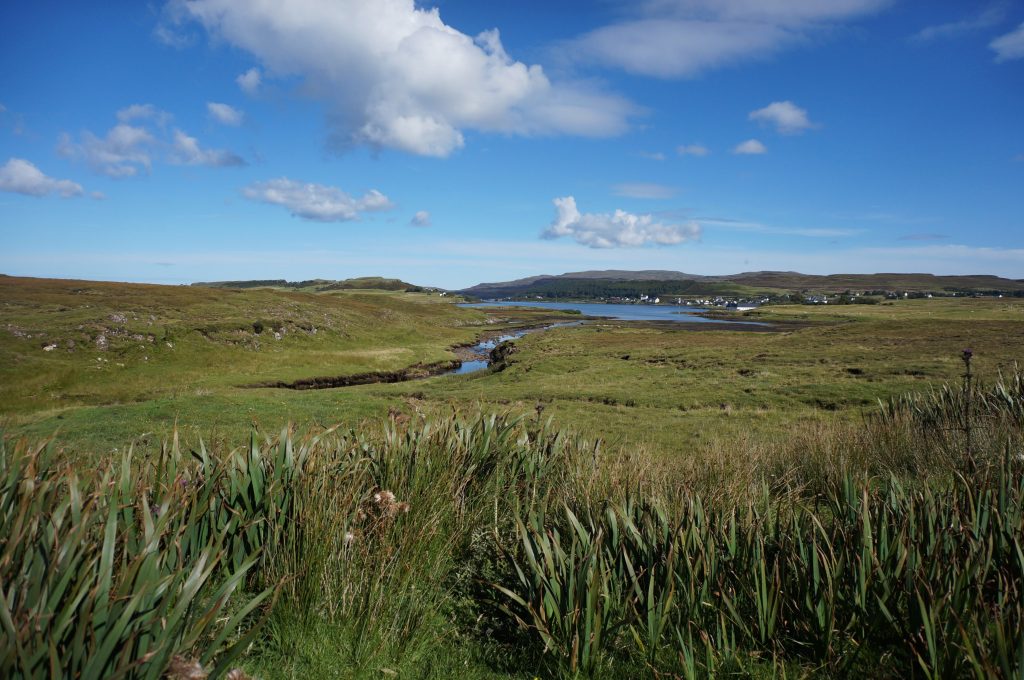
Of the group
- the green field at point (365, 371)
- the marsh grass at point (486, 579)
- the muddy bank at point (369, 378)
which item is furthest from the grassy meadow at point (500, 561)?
the muddy bank at point (369, 378)

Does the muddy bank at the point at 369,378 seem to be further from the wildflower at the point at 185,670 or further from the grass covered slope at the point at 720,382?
the wildflower at the point at 185,670

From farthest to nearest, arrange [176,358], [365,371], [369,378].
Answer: [365,371]
[369,378]
[176,358]

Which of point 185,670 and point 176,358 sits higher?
point 185,670

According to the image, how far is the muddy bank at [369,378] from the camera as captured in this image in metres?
33.2

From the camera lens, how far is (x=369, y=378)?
37.9 m

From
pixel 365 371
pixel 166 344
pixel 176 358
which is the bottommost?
pixel 365 371

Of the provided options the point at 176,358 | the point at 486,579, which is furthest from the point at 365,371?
the point at 486,579

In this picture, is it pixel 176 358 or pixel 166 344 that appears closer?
pixel 176 358

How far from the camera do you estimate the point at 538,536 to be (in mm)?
4316

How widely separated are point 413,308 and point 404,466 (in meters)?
91.2

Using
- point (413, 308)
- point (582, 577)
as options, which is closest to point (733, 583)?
point (582, 577)

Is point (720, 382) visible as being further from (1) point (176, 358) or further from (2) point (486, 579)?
(1) point (176, 358)

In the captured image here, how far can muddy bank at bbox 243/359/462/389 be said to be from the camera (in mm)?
33188

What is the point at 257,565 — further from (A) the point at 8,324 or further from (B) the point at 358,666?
(A) the point at 8,324
